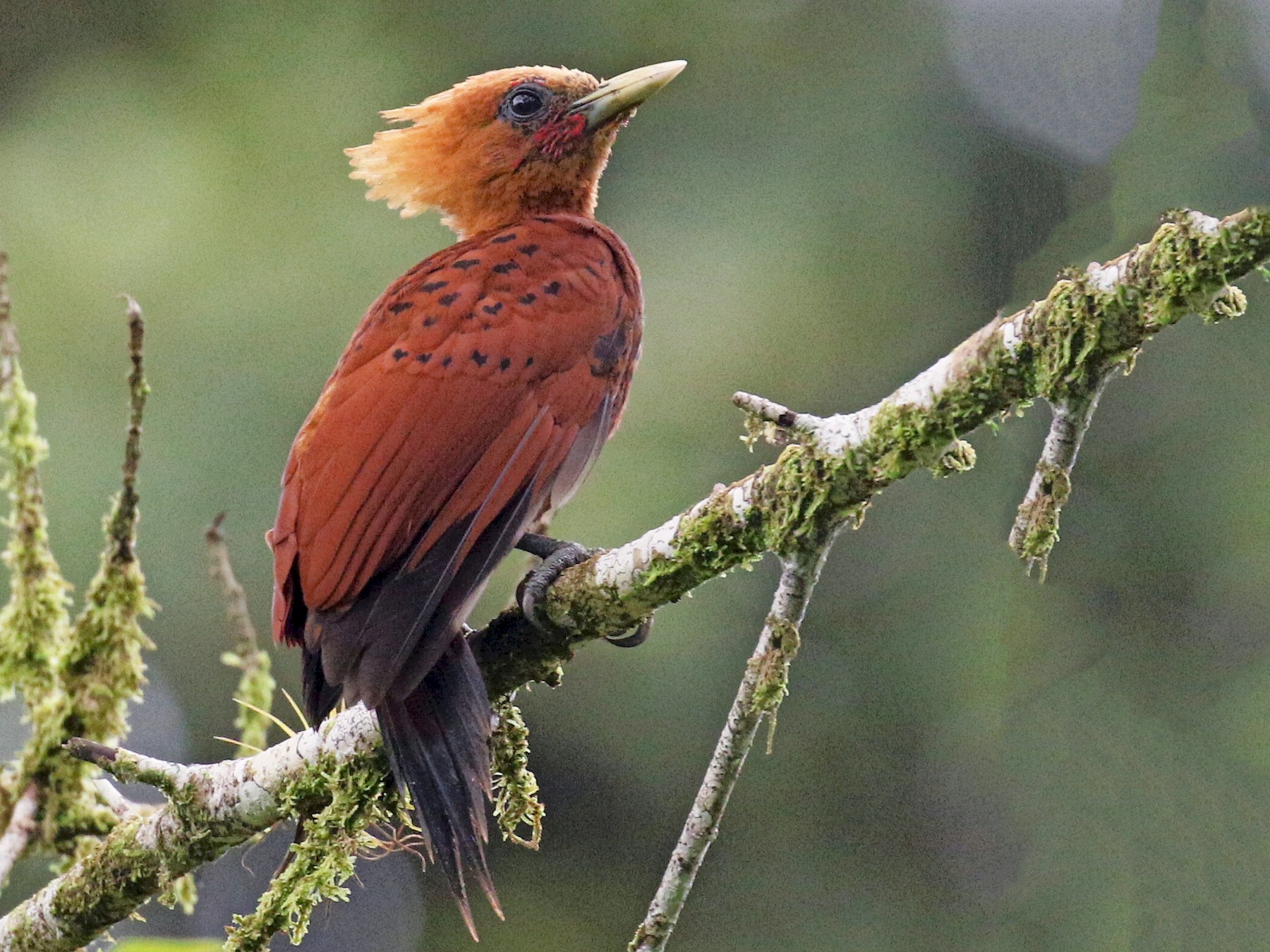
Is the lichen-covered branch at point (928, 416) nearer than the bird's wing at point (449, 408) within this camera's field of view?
Yes

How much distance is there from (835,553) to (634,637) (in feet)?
8.97

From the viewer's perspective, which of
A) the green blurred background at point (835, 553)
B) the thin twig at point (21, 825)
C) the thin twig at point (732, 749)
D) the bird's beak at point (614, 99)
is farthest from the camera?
the green blurred background at point (835, 553)

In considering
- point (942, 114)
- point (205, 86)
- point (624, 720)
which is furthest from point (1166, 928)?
point (205, 86)

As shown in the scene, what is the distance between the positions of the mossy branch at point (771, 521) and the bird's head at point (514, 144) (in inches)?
47.7

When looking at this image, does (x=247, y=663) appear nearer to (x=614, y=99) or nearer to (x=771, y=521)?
(x=771, y=521)

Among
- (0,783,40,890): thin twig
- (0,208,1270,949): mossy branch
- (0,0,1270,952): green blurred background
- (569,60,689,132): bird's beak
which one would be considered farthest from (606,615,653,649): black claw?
(0,0,1270,952): green blurred background

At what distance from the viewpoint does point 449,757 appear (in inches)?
82.4

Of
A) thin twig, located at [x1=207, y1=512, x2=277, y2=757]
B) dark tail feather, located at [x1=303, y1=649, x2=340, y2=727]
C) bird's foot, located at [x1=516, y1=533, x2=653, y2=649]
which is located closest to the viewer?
bird's foot, located at [x1=516, y1=533, x2=653, y2=649]

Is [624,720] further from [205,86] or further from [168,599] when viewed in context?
[205,86]

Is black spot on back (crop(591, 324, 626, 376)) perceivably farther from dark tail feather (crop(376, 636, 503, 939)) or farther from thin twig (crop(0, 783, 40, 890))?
thin twig (crop(0, 783, 40, 890))

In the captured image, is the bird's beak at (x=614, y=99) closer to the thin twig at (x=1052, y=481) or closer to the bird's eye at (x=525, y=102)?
the bird's eye at (x=525, y=102)

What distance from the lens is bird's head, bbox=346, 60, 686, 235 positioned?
3.04 m

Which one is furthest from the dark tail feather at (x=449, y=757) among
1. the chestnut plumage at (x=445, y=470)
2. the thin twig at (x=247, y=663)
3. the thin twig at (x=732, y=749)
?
the thin twig at (x=247, y=663)

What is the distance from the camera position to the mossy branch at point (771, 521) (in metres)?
1.56
